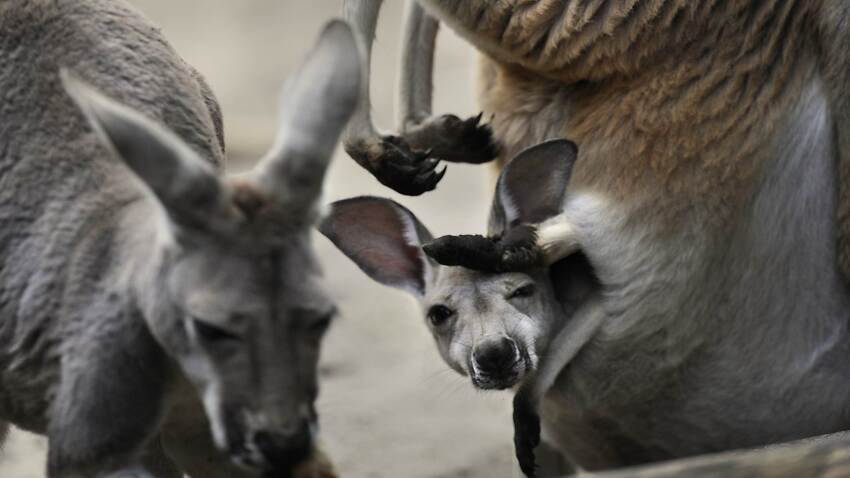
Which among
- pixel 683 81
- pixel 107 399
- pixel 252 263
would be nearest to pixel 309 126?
pixel 252 263

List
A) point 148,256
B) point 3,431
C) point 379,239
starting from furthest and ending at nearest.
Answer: point 379,239
point 3,431
point 148,256

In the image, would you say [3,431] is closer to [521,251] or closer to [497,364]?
[497,364]

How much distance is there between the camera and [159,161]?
212cm

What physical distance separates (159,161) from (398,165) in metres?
1.55

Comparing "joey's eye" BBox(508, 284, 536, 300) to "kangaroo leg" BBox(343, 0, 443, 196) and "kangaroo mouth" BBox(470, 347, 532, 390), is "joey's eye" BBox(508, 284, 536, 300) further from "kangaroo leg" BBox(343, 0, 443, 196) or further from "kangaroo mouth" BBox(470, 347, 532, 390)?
"kangaroo leg" BBox(343, 0, 443, 196)

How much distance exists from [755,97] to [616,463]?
109cm

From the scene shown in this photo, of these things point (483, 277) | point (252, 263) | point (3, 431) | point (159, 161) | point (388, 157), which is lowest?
point (3, 431)

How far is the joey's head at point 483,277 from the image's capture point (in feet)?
11.1

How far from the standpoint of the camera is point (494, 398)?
4957mm

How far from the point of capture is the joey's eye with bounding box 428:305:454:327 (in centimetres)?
353

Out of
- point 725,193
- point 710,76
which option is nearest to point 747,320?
point 725,193

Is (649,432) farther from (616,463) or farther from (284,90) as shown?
(284,90)

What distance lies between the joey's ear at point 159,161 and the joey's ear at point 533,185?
57.7 inches

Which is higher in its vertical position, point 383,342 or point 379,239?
point 379,239
